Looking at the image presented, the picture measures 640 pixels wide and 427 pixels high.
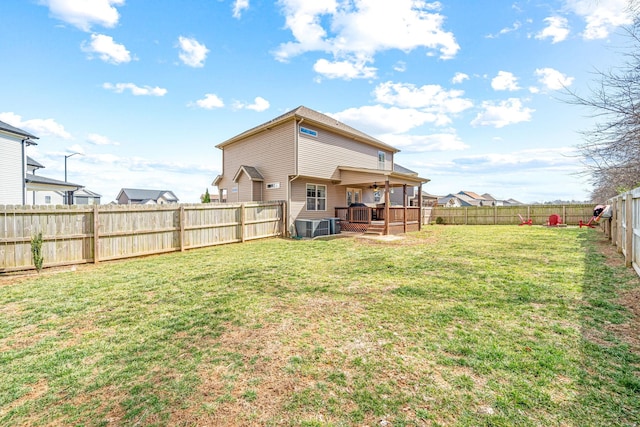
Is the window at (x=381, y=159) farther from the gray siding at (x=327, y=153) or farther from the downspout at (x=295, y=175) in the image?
the downspout at (x=295, y=175)

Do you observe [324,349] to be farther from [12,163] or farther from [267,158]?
[12,163]

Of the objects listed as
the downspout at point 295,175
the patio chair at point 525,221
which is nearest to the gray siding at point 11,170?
the downspout at point 295,175

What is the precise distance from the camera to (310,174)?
47.0 ft

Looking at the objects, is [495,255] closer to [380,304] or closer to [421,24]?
[380,304]

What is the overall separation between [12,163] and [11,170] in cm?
35

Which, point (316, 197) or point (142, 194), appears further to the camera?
point (142, 194)

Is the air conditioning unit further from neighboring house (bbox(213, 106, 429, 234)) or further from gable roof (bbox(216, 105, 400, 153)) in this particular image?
gable roof (bbox(216, 105, 400, 153))

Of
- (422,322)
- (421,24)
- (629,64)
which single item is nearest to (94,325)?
(422,322)

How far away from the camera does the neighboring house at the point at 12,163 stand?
513 inches

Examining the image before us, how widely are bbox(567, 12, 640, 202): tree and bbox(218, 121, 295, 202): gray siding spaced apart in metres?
10.9

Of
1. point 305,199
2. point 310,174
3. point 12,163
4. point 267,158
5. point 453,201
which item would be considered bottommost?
point 305,199

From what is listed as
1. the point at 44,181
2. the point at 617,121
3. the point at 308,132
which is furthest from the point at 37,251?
the point at 44,181

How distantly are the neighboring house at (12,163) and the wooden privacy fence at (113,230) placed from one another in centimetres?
948

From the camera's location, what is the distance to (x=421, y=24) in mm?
8750
